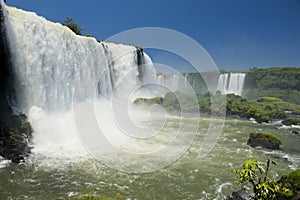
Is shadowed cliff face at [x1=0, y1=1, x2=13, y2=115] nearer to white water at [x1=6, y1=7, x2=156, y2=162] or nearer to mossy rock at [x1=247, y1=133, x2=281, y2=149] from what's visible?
white water at [x1=6, y1=7, x2=156, y2=162]

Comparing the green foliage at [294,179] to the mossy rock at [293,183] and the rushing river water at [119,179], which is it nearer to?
the mossy rock at [293,183]

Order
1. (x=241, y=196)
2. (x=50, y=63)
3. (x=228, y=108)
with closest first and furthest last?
(x=241, y=196)
(x=50, y=63)
(x=228, y=108)

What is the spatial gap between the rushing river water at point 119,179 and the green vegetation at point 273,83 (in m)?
69.3

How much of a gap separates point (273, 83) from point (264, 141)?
73.4m

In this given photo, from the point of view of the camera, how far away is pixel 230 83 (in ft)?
245

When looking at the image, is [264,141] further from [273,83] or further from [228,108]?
[273,83]

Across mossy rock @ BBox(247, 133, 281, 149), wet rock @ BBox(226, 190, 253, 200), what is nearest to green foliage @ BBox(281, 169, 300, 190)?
wet rock @ BBox(226, 190, 253, 200)

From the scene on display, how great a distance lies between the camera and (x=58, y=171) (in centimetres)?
1195

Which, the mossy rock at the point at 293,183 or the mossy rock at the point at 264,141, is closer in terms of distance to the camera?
the mossy rock at the point at 293,183

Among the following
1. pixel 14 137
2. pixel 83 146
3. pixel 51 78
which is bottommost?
pixel 83 146

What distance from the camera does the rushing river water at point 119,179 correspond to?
10.0 meters

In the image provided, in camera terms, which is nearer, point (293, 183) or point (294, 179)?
point (293, 183)

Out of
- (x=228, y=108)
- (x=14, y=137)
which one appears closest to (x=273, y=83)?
(x=228, y=108)

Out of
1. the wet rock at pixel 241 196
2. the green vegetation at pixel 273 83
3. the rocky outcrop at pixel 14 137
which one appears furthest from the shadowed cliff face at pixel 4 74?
the green vegetation at pixel 273 83
